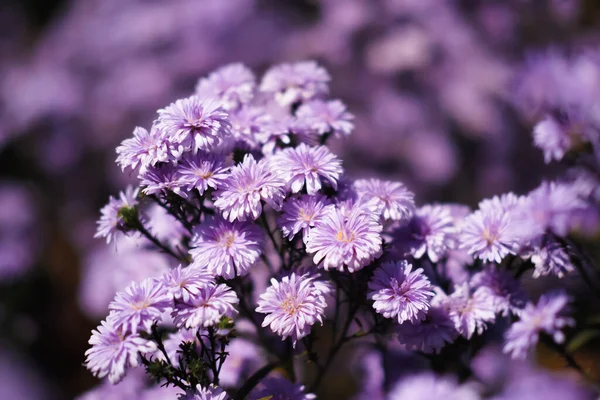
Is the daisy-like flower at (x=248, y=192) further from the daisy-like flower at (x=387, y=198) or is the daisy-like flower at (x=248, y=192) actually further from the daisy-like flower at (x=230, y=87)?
the daisy-like flower at (x=230, y=87)

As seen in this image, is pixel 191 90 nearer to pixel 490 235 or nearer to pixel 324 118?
pixel 324 118

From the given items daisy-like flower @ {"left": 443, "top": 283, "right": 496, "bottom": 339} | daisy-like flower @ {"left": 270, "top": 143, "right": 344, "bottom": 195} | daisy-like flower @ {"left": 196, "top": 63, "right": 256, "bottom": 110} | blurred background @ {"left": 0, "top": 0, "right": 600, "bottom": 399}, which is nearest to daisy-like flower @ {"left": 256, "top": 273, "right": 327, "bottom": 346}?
daisy-like flower @ {"left": 270, "top": 143, "right": 344, "bottom": 195}

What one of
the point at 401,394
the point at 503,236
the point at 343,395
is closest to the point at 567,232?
the point at 503,236

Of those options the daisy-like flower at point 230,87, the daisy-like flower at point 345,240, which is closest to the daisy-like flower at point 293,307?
the daisy-like flower at point 345,240

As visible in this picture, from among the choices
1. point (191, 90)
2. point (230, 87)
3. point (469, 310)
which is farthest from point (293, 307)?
point (191, 90)

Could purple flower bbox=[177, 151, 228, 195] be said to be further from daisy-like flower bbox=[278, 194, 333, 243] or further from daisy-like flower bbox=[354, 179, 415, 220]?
daisy-like flower bbox=[354, 179, 415, 220]

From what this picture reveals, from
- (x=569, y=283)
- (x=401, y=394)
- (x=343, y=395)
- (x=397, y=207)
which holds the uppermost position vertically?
(x=397, y=207)

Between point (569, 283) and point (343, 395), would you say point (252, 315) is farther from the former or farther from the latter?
point (343, 395)
